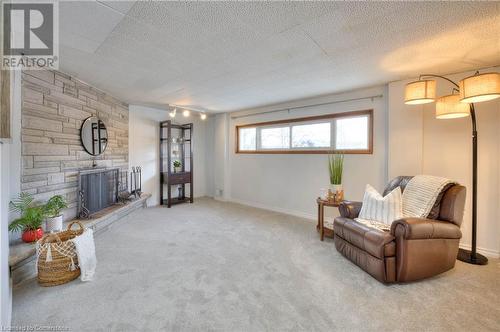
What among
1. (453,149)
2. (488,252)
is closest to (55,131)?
(453,149)

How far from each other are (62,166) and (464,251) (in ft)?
16.5

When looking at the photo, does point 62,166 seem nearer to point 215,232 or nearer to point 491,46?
point 215,232

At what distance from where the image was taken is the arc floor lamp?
1.87 m

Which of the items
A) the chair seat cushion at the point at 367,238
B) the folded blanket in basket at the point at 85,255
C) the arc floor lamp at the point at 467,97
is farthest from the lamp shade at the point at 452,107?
the folded blanket in basket at the point at 85,255

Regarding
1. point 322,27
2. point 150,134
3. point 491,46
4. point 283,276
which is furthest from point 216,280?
point 150,134

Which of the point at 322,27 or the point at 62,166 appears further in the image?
the point at 62,166

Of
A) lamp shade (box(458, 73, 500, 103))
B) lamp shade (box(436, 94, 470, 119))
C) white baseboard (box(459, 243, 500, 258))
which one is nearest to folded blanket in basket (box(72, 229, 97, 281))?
lamp shade (box(458, 73, 500, 103))

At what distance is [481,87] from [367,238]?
162cm

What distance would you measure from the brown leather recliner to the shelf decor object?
3939 mm

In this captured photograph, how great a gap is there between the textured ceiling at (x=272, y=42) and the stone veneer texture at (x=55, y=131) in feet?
0.95

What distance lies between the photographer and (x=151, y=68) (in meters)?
2.62

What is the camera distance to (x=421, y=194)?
7.54 feet

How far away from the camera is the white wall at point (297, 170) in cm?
337

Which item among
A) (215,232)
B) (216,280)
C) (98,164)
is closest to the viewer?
(216,280)
